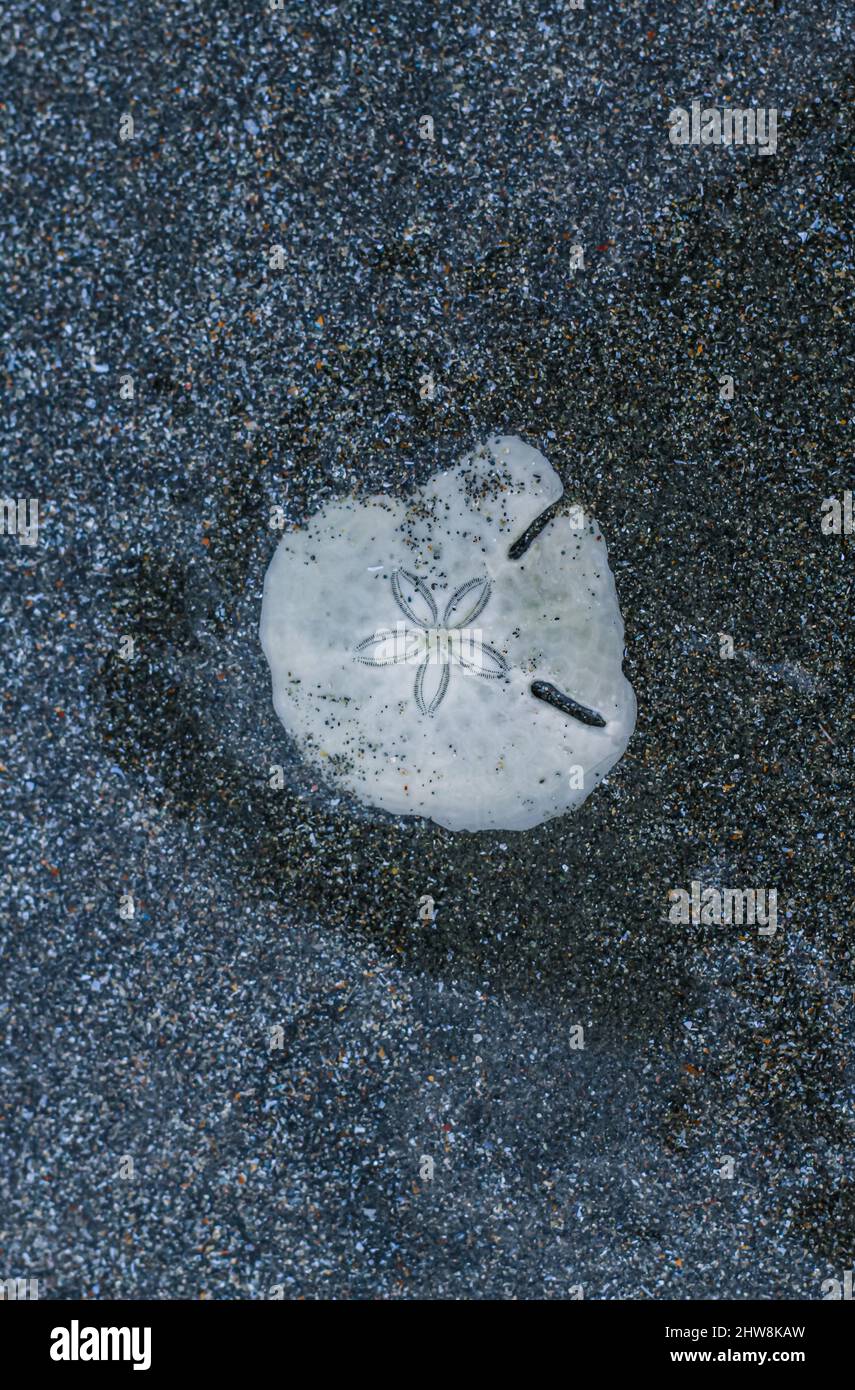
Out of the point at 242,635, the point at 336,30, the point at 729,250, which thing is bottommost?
the point at 242,635

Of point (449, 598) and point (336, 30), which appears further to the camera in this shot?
point (449, 598)

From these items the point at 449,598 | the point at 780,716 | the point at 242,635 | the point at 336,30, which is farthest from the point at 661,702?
the point at 336,30

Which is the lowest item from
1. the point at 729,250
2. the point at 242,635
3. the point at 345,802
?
the point at 345,802

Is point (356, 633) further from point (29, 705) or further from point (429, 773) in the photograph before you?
point (29, 705)
